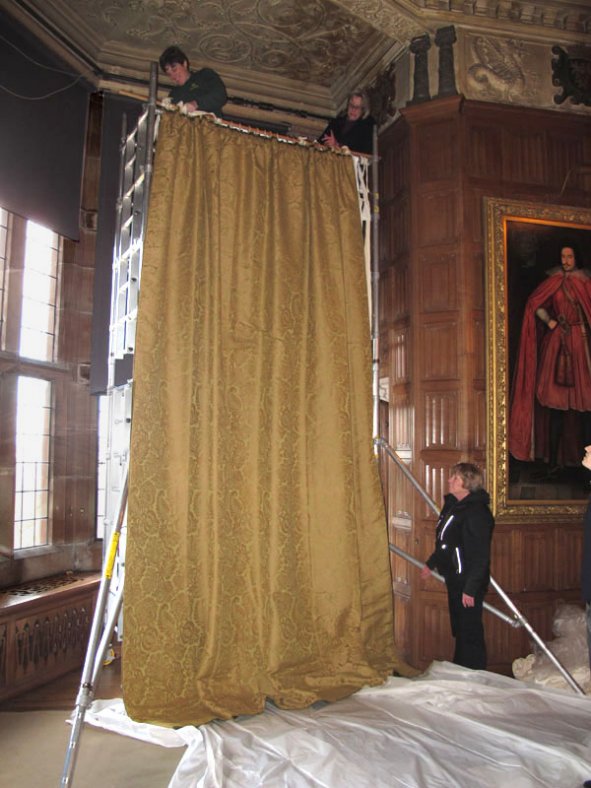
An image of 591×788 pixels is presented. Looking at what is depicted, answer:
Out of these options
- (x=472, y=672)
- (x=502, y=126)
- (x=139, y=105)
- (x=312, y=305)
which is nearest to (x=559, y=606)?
(x=472, y=672)

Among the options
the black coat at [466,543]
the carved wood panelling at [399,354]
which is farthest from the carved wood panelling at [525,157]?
the black coat at [466,543]

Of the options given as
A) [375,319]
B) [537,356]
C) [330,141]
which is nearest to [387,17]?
[330,141]

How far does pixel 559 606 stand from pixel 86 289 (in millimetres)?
4136

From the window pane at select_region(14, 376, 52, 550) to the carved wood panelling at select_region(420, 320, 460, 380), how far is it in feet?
8.99

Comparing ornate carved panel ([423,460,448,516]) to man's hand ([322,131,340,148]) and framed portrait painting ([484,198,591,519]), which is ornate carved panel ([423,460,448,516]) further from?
man's hand ([322,131,340,148])

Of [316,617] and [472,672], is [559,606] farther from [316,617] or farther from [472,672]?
[316,617]

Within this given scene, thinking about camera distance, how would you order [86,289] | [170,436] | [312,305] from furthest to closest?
[86,289]
[312,305]
[170,436]

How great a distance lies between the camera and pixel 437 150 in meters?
5.03

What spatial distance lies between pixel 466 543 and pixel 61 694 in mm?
2565

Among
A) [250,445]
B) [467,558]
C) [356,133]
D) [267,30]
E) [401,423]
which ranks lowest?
[467,558]

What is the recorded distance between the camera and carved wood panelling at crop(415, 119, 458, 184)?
4980 millimetres

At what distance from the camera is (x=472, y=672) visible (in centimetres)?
399

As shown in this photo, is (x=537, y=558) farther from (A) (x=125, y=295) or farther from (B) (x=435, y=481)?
(A) (x=125, y=295)

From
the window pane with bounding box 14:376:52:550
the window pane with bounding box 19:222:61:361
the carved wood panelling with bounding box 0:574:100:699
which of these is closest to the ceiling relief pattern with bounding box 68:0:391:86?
the window pane with bounding box 19:222:61:361
